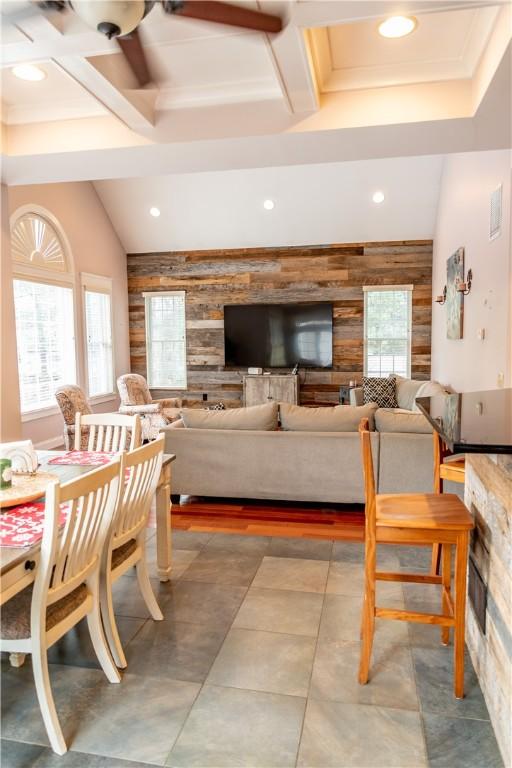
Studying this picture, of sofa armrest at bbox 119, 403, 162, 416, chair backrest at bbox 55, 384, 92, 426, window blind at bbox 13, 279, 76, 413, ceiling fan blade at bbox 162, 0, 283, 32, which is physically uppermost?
ceiling fan blade at bbox 162, 0, 283, 32

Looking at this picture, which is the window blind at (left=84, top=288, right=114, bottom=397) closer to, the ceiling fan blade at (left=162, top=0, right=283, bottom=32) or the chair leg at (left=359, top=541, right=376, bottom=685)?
the ceiling fan blade at (left=162, top=0, right=283, bottom=32)

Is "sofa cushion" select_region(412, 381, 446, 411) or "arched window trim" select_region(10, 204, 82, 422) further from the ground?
"arched window trim" select_region(10, 204, 82, 422)

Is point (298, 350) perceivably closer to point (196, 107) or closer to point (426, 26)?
point (196, 107)

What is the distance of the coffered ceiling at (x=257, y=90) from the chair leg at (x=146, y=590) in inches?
94.2

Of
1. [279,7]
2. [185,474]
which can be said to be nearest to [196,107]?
[279,7]

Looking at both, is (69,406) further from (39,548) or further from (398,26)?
(398,26)

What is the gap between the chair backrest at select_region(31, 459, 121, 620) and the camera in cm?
177

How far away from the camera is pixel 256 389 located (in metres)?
8.55

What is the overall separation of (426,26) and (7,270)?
3.53 meters

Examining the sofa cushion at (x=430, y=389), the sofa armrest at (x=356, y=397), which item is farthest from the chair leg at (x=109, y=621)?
the sofa armrest at (x=356, y=397)

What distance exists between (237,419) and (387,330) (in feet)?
15.7

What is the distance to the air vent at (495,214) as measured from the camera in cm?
415

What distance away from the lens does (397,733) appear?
1938 mm

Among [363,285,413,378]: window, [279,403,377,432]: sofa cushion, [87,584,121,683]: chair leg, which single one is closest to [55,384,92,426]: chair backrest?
[279,403,377,432]: sofa cushion
